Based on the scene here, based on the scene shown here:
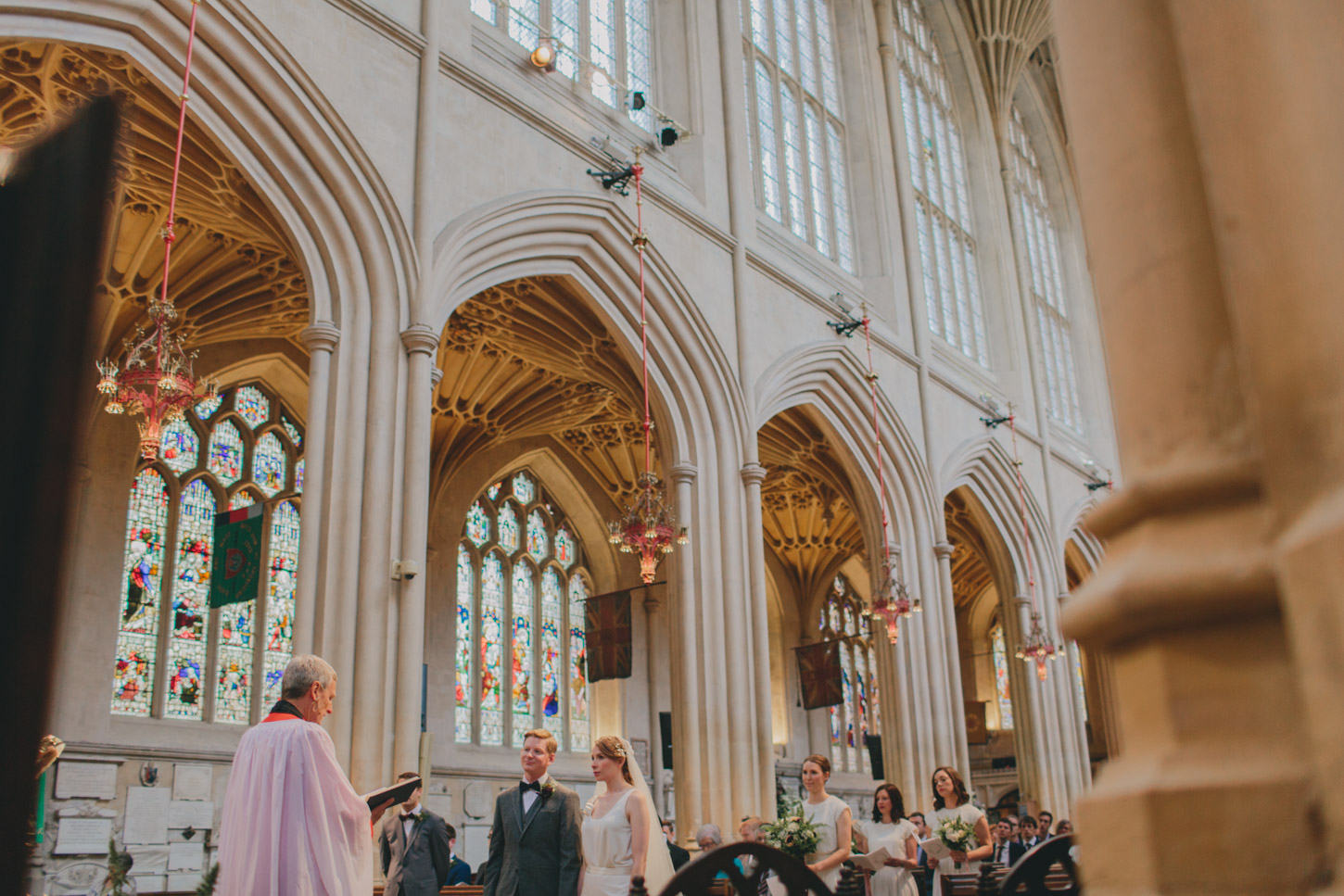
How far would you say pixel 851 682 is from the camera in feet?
74.8

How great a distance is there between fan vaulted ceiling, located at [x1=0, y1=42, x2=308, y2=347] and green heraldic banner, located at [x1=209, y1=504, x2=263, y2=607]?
2.18 m

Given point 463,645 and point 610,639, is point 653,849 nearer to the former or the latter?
point 610,639

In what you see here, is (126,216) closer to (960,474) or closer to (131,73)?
(131,73)

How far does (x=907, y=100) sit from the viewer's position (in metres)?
18.1

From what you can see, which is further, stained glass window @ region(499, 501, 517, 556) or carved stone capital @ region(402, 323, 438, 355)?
stained glass window @ region(499, 501, 517, 556)

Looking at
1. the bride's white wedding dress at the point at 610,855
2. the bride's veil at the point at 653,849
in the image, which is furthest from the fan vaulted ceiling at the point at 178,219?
the bride's white wedding dress at the point at 610,855

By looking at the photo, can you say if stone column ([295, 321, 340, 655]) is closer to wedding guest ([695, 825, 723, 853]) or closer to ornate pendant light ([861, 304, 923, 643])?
wedding guest ([695, 825, 723, 853])

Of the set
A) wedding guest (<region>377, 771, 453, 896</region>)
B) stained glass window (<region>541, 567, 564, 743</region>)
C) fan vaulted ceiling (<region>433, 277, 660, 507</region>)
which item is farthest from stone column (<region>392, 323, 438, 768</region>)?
stained glass window (<region>541, 567, 564, 743</region>)

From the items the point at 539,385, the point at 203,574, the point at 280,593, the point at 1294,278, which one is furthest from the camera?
the point at 539,385

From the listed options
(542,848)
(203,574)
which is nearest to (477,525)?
(203,574)

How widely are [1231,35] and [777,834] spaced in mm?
4914

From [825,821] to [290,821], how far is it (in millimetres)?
2986

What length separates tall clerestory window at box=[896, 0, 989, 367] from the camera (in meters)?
17.5

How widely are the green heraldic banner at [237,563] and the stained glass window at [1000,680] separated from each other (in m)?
20.2
